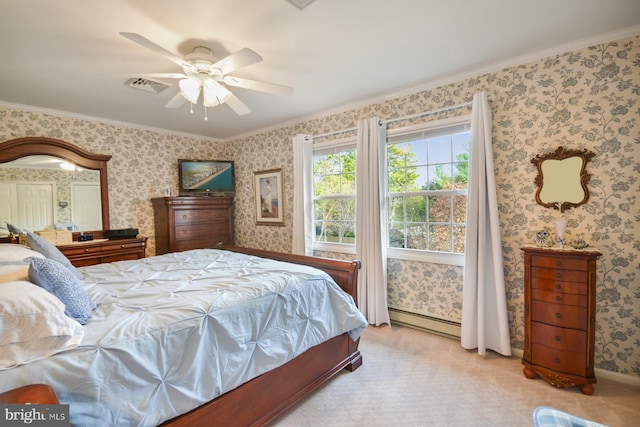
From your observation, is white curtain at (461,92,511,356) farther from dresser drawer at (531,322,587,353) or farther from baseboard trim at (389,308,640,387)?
dresser drawer at (531,322,587,353)

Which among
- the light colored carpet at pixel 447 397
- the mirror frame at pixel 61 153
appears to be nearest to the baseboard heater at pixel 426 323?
the light colored carpet at pixel 447 397

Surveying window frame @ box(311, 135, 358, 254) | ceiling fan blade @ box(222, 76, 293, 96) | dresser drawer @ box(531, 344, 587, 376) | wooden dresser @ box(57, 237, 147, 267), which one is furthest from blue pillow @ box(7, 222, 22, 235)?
dresser drawer @ box(531, 344, 587, 376)

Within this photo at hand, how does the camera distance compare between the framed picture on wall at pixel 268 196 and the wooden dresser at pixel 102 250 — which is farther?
the framed picture on wall at pixel 268 196

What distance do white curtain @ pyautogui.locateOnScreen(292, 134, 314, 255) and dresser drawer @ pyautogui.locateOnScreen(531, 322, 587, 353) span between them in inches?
94.8

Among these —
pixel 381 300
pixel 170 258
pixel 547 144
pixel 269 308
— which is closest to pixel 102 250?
pixel 170 258

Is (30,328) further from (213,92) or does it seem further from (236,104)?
Answer: (236,104)

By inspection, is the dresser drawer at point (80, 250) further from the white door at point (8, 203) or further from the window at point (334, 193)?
the window at point (334, 193)

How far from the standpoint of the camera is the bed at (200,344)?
1.04m

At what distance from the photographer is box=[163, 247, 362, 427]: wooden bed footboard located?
137 centimetres

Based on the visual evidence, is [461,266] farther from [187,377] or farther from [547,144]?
[187,377]

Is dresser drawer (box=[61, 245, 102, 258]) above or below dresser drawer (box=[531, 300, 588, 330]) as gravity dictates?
above

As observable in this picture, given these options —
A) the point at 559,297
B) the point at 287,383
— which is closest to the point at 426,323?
the point at 559,297

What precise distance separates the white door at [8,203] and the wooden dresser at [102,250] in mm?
624

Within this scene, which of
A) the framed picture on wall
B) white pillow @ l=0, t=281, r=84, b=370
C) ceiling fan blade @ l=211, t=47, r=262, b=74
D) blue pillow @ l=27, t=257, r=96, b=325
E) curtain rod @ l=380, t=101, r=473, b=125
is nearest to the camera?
white pillow @ l=0, t=281, r=84, b=370
